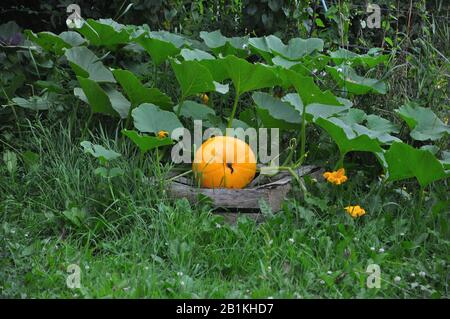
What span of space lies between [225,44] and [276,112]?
2.09 ft

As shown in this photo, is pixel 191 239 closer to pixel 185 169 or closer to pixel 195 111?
pixel 185 169

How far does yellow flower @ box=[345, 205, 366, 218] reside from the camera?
11.5 feet

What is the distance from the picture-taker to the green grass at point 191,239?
2986 mm

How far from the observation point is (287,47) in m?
4.38

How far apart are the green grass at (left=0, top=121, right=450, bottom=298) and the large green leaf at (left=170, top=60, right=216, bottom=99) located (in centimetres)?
43

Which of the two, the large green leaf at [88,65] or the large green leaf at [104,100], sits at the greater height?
the large green leaf at [88,65]

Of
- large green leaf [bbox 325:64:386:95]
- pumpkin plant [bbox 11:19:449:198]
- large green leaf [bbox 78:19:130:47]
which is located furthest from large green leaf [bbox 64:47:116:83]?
large green leaf [bbox 325:64:386:95]

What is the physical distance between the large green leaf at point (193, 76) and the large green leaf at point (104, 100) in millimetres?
351

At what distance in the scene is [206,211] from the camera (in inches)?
140

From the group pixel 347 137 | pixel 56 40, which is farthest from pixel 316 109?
pixel 56 40

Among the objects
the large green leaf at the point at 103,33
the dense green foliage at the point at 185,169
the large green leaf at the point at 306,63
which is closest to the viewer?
the dense green foliage at the point at 185,169

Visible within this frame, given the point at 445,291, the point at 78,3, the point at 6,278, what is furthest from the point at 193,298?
the point at 78,3

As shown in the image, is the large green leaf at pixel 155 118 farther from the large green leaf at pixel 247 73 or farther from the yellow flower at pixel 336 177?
the yellow flower at pixel 336 177

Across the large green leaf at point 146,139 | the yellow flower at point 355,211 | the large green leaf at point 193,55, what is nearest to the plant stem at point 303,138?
the yellow flower at point 355,211
